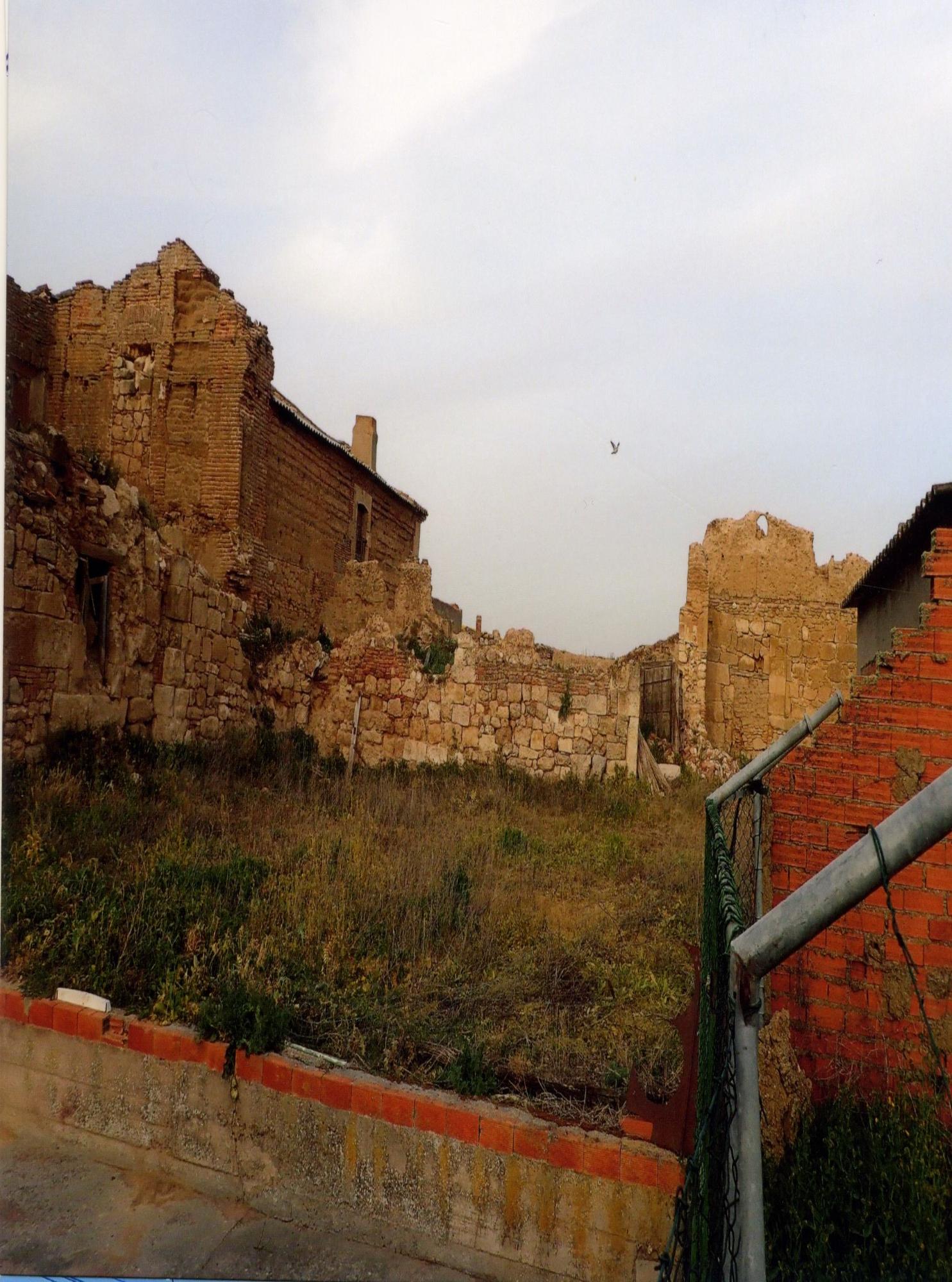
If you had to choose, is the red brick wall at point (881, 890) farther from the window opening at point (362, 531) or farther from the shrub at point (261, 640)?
the window opening at point (362, 531)

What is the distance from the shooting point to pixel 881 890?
10.5ft

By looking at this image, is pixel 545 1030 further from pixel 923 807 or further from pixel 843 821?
pixel 923 807

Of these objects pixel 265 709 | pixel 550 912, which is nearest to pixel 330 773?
pixel 265 709

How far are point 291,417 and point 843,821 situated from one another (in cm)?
1444

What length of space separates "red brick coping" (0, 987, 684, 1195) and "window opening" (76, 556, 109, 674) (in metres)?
4.67

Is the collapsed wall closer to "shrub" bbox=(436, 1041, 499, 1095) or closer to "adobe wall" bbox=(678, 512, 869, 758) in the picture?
"adobe wall" bbox=(678, 512, 869, 758)

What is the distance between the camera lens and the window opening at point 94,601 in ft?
25.7

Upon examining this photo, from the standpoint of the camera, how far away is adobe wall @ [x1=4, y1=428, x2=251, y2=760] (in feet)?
22.3

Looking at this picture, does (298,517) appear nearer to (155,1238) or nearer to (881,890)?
(155,1238)

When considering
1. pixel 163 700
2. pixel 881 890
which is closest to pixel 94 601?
pixel 163 700

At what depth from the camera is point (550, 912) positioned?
555cm

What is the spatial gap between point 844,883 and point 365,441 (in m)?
23.1

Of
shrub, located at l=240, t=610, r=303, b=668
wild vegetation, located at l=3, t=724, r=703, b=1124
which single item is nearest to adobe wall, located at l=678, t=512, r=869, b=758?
wild vegetation, located at l=3, t=724, r=703, b=1124

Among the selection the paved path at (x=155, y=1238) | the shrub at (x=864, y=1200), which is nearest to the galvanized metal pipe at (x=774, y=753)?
the shrub at (x=864, y=1200)
